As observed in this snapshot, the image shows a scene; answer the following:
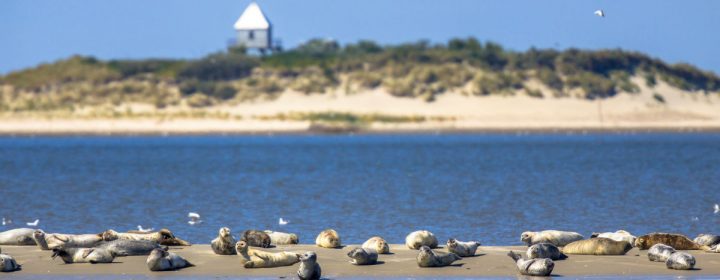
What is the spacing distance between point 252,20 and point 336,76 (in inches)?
458

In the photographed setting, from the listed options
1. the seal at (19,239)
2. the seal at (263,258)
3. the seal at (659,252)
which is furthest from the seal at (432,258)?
the seal at (19,239)

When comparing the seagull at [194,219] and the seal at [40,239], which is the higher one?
the seal at [40,239]

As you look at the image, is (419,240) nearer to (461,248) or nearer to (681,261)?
(461,248)

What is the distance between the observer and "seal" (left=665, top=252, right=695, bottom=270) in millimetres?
14266

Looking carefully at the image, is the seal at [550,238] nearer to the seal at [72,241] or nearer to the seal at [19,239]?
the seal at [72,241]

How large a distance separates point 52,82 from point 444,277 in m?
91.3

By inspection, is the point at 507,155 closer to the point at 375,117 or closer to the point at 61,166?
the point at 61,166

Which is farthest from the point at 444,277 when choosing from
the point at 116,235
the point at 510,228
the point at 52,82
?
the point at 52,82

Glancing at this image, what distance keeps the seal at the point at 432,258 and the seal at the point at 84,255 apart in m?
3.70

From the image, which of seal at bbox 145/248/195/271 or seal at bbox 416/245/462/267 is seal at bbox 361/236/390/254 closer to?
seal at bbox 416/245/462/267

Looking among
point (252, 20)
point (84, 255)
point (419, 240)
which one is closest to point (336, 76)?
point (252, 20)

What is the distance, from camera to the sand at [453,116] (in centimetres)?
8694

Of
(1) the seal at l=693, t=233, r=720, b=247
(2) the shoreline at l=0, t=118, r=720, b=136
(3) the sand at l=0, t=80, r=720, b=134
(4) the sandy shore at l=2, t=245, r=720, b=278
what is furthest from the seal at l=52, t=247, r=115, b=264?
(3) the sand at l=0, t=80, r=720, b=134

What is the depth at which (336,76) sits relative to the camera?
324ft
